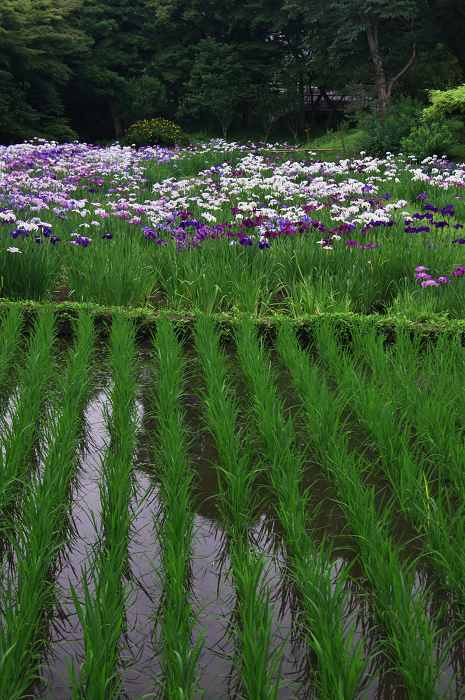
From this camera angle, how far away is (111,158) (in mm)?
13930

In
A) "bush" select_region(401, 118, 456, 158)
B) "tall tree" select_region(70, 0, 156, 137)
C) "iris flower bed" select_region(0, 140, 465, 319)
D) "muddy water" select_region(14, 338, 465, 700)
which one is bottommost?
"muddy water" select_region(14, 338, 465, 700)

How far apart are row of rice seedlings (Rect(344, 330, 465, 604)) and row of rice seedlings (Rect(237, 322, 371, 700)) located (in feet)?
1.29

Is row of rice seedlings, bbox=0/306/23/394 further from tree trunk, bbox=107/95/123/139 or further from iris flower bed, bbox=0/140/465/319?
tree trunk, bbox=107/95/123/139

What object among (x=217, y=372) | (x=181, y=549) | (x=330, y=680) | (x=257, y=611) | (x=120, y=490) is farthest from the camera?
(x=217, y=372)

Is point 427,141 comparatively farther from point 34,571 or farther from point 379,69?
point 34,571

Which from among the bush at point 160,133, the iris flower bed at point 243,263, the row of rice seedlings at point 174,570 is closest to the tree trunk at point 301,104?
the bush at point 160,133

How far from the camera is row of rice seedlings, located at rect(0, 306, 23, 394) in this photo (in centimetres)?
377

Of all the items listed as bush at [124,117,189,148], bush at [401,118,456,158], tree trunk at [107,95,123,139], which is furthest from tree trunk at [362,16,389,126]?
tree trunk at [107,95,123,139]

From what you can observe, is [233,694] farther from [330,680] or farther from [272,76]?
[272,76]

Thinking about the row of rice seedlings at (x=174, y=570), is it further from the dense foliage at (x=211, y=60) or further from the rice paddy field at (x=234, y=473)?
the dense foliage at (x=211, y=60)

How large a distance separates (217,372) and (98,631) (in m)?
2.12

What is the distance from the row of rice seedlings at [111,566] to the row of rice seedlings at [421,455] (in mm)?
1096

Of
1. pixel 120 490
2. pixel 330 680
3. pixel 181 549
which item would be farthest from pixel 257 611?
pixel 120 490

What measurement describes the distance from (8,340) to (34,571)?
2.66m
